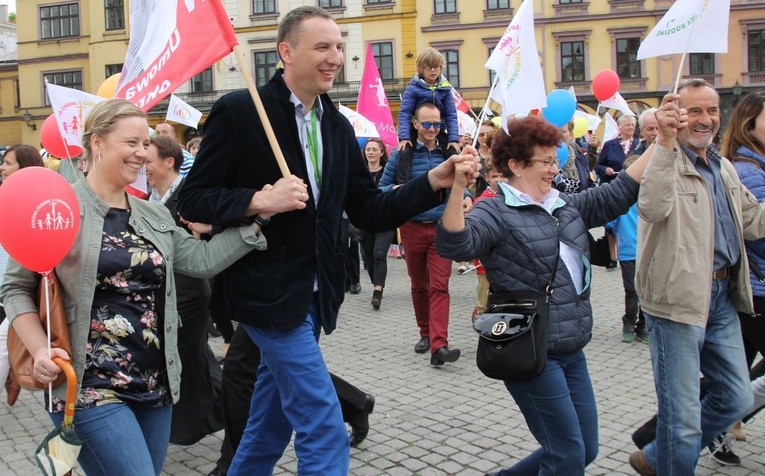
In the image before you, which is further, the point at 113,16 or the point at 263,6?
the point at 113,16

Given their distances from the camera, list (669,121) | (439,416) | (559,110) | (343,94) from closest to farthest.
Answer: (669,121), (439,416), (559,110), (343,94)

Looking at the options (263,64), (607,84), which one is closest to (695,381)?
(607,84)

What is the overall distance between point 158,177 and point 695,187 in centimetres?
337

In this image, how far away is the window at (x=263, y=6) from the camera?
44031 millimetres

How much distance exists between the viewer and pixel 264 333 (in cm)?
322

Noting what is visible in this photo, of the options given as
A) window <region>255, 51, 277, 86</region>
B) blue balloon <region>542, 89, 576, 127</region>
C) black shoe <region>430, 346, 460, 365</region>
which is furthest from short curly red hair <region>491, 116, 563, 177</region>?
window <region>255, 51, 277, 86</region>

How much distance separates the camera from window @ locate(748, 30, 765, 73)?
131 feet

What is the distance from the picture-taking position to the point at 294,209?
3.07m

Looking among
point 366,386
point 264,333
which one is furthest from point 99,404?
point 366,386

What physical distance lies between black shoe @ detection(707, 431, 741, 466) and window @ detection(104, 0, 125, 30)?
151 ft

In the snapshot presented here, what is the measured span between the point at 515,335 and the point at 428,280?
12.9ft

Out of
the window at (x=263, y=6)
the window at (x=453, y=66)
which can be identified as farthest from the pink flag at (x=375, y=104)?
the window at (x=263, y=6)

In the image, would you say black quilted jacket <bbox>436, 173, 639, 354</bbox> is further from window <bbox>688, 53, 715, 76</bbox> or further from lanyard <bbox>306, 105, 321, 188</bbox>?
window <bbox>688, 53, 715, 76</bbox>

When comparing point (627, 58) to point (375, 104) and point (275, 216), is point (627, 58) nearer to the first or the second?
point (375, 104)
